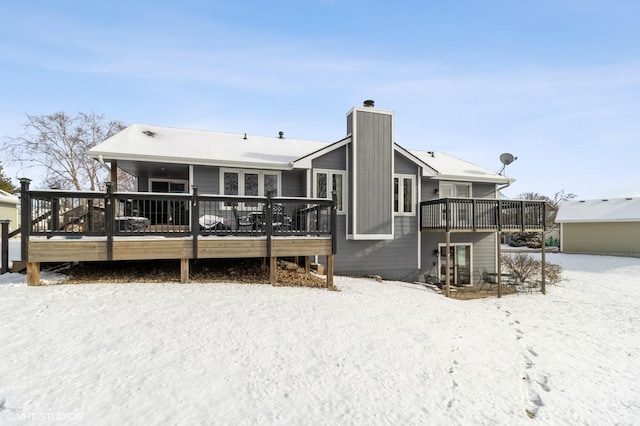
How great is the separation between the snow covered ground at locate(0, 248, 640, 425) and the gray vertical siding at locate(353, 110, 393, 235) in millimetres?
4351

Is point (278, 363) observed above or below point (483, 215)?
below

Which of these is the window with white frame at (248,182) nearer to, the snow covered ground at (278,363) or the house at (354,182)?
the house at (354,182)

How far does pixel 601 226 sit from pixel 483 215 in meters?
16.6

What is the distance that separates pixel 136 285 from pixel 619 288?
18.3 metres

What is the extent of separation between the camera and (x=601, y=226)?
2319 cm

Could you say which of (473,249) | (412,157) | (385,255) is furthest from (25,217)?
(473,249)

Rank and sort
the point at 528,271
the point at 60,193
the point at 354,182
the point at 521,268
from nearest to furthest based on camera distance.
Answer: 1. the point at 60,193
2. the point at 354,182
3. the point at 528,271
4. the point at 521,268

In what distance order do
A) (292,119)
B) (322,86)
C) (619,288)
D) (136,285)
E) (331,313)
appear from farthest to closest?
(292,119)
(322,86)
(619,288)
(136,285)
(331,313)

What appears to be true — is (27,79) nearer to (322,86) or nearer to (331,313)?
(322,86)

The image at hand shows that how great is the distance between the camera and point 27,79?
1656cm

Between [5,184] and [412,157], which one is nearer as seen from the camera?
[412,157]

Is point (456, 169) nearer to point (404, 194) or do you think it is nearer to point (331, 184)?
point (404, 194)

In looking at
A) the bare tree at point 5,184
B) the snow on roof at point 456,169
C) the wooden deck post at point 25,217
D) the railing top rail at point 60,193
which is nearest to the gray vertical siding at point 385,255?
the snow on roof at point 456,169

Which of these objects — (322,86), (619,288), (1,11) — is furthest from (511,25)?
(1,11)
